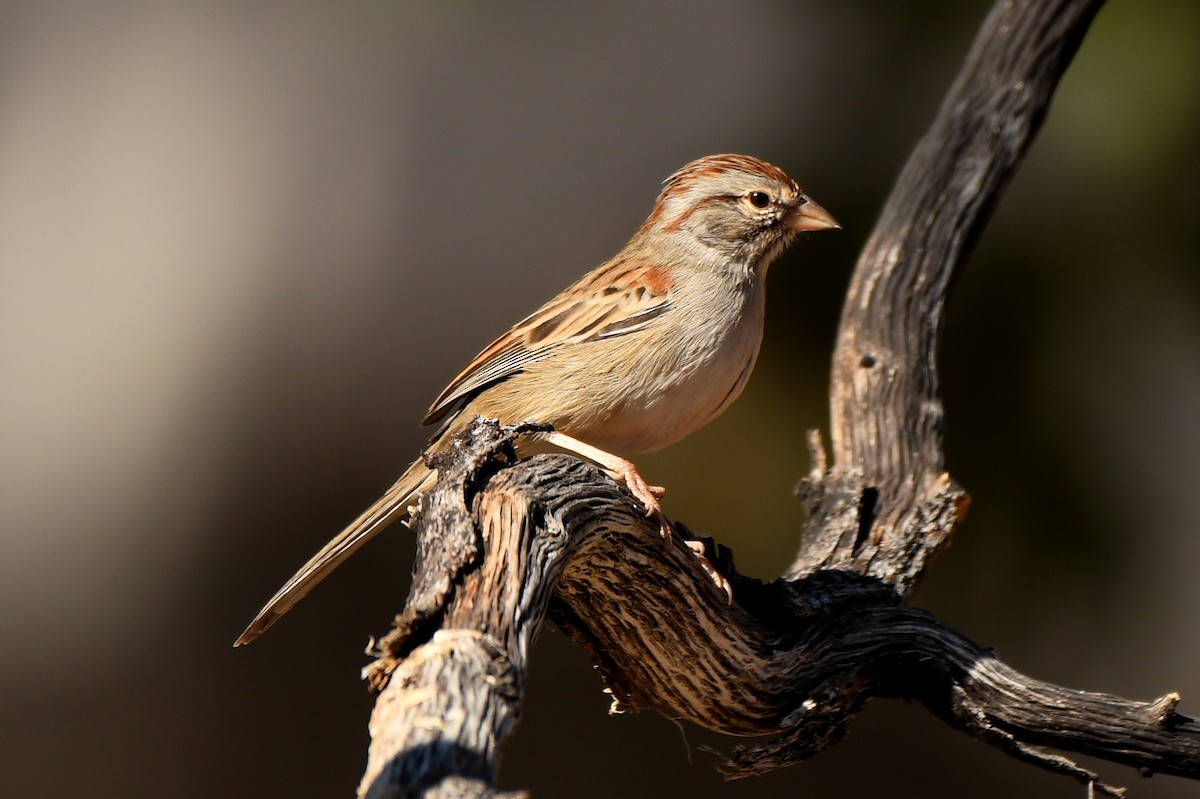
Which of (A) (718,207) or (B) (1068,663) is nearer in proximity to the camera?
(A) (718,207)

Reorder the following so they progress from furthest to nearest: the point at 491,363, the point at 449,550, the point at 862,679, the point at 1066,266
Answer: the point at 1066,266 < the point at 491,363 < the point at 862,679 < the point at 449,550

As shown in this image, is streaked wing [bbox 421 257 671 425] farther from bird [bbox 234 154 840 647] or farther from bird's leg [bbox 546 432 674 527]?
bird's leg [bbox 546 432 674 527]

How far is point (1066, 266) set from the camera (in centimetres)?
666

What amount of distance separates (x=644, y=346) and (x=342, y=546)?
1051 millimetres

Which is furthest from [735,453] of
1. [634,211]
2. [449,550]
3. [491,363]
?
[449,550]

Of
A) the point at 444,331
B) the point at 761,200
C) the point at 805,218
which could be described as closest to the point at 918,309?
the point at 805,218

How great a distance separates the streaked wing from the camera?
3752mm

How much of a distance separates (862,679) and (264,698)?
415cm

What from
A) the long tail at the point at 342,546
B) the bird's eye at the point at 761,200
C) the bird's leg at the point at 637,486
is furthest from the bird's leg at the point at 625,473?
the bird's eye at the point at 761,200

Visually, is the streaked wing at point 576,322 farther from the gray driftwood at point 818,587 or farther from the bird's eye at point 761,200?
the gray driftwood at point 818,587

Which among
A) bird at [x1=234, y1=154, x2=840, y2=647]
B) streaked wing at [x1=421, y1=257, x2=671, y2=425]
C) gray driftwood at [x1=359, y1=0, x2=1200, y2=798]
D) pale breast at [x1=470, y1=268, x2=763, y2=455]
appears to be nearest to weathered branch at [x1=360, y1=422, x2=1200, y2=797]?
gray driftwood at [x1=359, y1=0, x2=1200, y2=798]

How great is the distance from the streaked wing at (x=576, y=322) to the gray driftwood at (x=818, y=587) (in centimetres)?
81

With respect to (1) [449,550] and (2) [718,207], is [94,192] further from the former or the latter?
(1) [449,550]

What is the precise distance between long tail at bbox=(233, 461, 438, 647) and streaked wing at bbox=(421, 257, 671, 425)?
1.48ft
